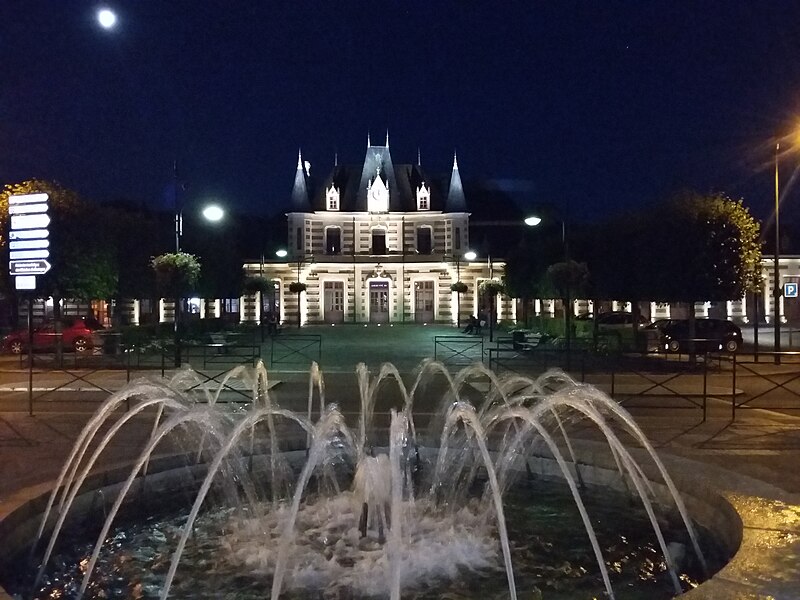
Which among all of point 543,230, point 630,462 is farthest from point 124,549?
point 543,230

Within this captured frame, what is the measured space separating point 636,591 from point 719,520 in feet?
6.32

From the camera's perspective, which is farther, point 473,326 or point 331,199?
point 331,199

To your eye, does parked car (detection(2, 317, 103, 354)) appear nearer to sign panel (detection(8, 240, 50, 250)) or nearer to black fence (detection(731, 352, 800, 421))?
sign panel (detection(8, 240, 50, 250))

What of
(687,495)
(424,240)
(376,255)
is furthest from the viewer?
(424,240)

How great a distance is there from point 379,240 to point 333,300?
7189 millimetres

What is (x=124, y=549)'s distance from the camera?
9.54 metres

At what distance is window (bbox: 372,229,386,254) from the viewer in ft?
247

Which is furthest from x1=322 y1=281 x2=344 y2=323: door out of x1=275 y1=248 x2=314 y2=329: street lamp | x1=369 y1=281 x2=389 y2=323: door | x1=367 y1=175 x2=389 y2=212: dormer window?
x1=367 y1=175 x2=389 y2=212: dormer window

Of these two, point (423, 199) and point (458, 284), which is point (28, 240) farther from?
point (423, 199)

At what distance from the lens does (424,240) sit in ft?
249

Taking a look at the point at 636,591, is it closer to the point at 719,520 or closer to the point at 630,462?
the point at 719,520

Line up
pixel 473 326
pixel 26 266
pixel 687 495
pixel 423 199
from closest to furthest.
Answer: pixel 687 495, pixel 26 266, pixel 473 326, pixel 423 199

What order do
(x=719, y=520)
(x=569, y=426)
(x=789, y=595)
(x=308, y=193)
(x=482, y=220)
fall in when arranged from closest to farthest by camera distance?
(x=789, y=595)
(x=719, y=520)
(x=569, y=426)
(x=308, y=193)
(x=482, y=220)

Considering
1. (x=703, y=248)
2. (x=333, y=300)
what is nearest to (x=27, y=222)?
(x=703, y=248)
